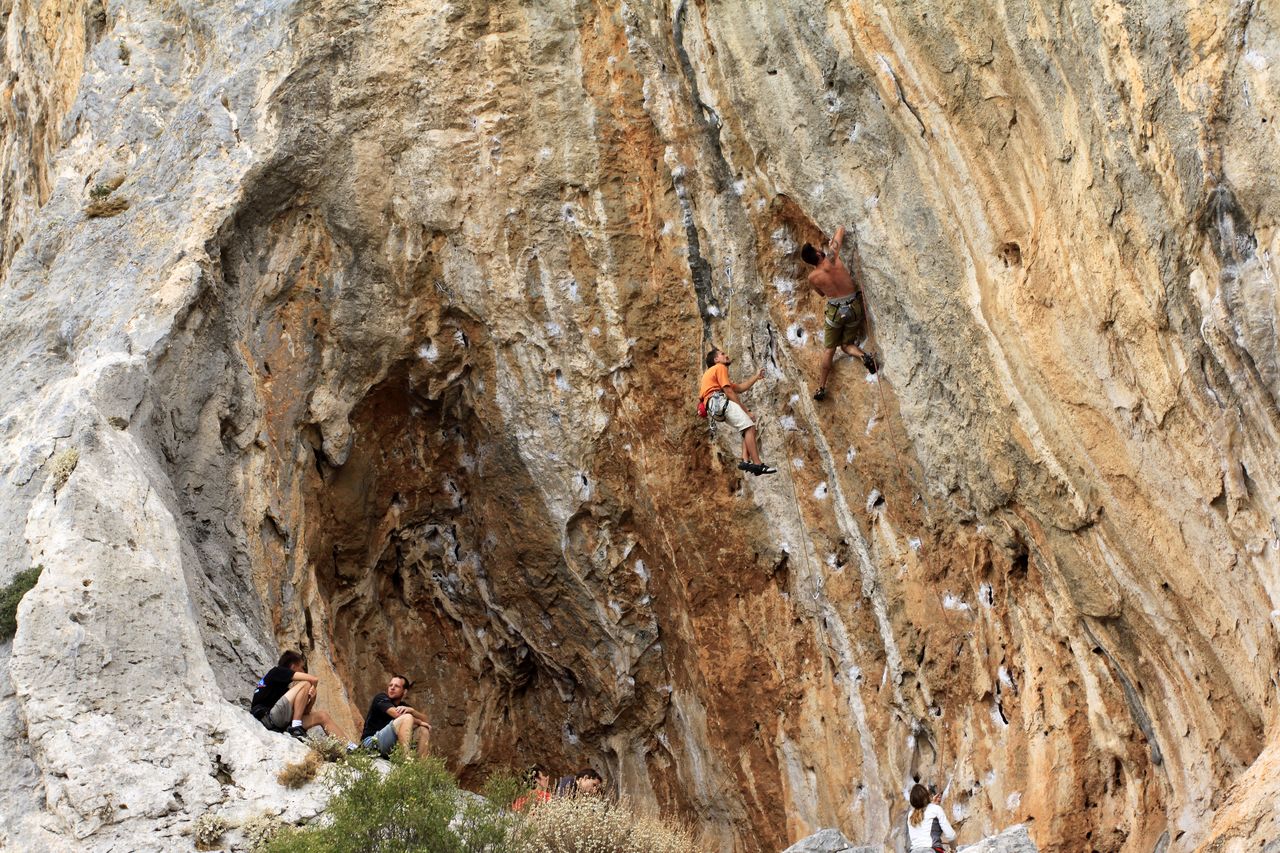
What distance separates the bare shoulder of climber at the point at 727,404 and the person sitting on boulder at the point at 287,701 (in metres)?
4.71

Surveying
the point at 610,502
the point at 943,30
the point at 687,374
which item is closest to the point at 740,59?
the point at 943,30

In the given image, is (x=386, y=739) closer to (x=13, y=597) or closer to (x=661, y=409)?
(x=13, y=597)

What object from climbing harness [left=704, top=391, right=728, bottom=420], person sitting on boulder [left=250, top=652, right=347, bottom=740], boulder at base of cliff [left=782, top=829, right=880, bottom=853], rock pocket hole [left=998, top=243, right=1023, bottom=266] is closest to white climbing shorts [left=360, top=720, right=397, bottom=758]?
person sitting on boulder [left=250, top=652, right=347, bottom=740]

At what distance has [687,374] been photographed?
15.2 metres

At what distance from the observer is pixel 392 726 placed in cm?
1157

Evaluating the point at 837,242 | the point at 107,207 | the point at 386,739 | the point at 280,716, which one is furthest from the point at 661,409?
the point at 107,207

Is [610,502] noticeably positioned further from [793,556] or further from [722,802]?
[722,802]

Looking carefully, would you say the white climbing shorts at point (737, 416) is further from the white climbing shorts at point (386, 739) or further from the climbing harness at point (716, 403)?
the white climbing shorts at point (386, 739)

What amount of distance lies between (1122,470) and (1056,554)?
110 centimetres

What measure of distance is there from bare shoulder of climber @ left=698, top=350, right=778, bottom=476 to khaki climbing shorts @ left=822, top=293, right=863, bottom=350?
903 mm

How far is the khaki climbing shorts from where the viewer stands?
1359cm

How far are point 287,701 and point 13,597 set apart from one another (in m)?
2.21

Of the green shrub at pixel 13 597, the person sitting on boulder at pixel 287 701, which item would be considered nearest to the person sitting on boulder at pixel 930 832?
the person sitting on boulder at pixel 287 701

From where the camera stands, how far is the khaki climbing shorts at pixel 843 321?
44.6 feet
